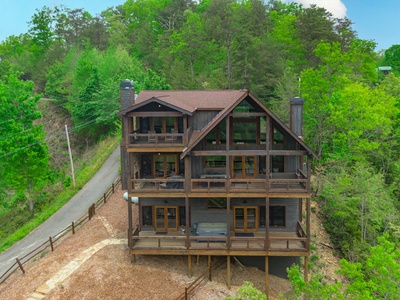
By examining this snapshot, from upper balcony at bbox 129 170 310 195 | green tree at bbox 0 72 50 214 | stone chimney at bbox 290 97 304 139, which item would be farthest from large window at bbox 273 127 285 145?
green tree at bbox 0 72 50 214

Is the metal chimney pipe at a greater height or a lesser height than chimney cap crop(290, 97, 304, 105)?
greater

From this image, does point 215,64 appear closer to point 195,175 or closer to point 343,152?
point 343,152

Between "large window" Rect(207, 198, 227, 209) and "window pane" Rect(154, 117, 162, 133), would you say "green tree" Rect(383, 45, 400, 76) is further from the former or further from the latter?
"window pane" Rect(154, 117, 162, 133)

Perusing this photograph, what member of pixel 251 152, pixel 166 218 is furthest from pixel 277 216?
pixel 166 218

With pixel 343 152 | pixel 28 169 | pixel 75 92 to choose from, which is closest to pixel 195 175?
pixel 343 152

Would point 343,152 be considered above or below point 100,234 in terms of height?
above

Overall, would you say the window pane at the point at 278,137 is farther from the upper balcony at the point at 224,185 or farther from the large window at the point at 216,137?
the large window at the point at 216,137

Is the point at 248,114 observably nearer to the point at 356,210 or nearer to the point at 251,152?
the point at 251,152
